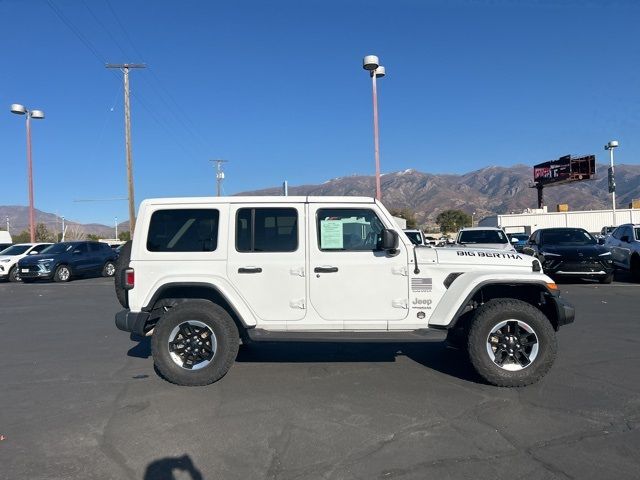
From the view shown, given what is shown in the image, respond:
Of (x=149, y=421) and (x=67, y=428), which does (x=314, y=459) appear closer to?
(x=149, y=421)

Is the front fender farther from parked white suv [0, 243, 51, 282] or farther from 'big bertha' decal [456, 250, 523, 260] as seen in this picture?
parked white suv [0, 243, 51, 282]

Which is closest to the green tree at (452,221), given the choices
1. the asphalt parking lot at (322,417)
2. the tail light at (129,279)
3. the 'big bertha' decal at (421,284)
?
the asphalt parking lot at (322,417)

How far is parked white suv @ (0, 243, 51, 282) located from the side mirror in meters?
18.3

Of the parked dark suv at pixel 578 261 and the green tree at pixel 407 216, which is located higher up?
the green tree at pixel 407 216

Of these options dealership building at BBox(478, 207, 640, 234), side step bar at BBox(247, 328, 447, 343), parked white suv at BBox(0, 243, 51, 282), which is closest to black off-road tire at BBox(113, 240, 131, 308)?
side step bar at BBox(247, 328, 447, 343)

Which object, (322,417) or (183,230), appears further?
(183,230)

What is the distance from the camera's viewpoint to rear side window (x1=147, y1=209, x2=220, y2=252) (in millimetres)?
5551

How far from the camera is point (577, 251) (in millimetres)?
13859

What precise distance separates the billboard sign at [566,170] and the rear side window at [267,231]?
51.5 meters

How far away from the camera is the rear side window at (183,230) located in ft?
18.2

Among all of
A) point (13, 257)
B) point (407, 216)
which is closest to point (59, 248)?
point (13, 257)

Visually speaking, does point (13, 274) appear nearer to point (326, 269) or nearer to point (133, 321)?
point (133, 321)

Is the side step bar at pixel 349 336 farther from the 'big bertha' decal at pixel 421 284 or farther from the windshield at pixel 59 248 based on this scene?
the windshield at pixel 59 248

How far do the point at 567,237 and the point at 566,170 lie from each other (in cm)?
4041
